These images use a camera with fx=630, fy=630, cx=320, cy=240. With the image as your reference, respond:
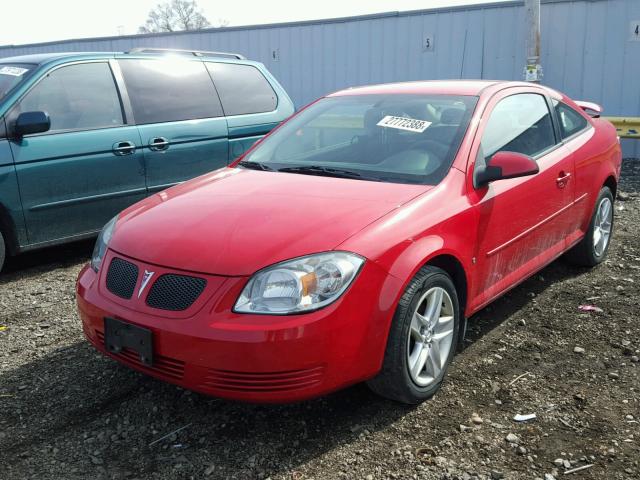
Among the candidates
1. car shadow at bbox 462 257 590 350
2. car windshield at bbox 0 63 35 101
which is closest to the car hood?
car shadow at bbox 462 257 590 350

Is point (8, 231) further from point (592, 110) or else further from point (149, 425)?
point (592, 110)

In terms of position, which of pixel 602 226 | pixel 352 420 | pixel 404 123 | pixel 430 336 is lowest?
pixel 352 420

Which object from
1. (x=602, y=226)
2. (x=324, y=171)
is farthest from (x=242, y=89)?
(x=602, y=226)

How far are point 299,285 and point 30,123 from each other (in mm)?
3154

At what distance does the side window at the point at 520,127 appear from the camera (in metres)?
3.70

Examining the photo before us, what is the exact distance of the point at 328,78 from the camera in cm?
1405

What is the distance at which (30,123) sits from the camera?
4.68 meters

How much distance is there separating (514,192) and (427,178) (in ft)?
2.20

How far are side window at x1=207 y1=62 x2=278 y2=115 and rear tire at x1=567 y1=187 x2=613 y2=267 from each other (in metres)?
3.39

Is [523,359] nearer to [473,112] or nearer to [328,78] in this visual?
[473,112]

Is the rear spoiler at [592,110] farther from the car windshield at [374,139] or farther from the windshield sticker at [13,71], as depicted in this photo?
the windshield sticker at [13,71]

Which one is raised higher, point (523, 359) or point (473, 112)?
point (473, 112)

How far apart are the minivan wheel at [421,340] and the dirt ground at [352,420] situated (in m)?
0.14

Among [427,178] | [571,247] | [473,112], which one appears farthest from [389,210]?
[571,247]
